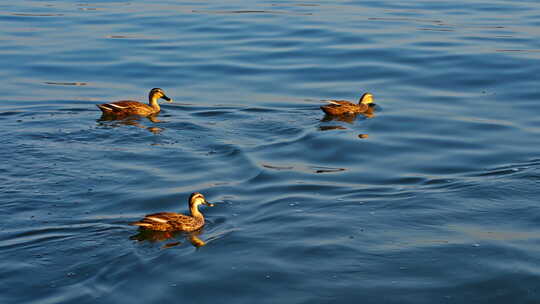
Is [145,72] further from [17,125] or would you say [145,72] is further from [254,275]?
[254,275]

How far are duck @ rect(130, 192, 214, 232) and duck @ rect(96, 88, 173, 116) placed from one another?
259 inches

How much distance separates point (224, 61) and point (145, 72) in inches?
94.9

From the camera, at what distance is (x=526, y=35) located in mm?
27984

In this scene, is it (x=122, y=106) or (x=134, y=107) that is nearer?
(x=122, y=106)

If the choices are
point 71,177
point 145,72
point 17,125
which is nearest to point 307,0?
point 145,72

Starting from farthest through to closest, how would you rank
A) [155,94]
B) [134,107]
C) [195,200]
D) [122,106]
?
[155,94]
[134,107]
[122,106]
[195,200]

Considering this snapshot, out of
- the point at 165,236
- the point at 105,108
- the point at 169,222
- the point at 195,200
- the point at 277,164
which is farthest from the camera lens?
the point at 105,108

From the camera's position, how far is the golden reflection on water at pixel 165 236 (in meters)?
12.7

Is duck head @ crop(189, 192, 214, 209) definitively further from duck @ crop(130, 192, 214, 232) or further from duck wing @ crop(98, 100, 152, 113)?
duck wing @ crop(98, 100, 152, 113)

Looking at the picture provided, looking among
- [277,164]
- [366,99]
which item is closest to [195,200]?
[277,164]

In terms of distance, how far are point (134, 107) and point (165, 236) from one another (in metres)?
7.81

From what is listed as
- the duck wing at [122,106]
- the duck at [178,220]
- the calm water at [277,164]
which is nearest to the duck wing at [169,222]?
the duck at [178,220]

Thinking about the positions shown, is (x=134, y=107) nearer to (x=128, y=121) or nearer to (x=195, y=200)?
(x=128, y=121)

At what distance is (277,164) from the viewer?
16.4 meters
